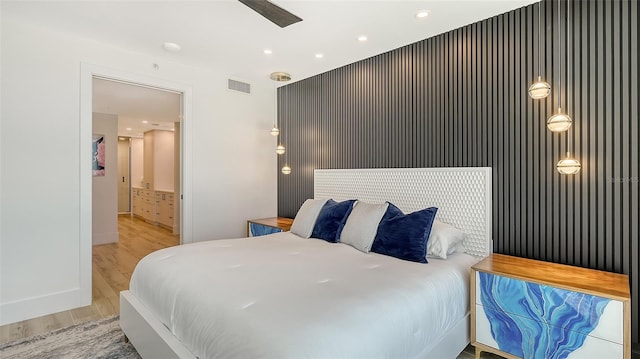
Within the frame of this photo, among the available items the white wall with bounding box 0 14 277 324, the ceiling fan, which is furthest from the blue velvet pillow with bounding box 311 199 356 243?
the white wall with bounding box 0 14 277 324

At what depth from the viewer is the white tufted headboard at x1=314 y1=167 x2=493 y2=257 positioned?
269 cm

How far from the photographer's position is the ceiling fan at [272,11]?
76.6 inches

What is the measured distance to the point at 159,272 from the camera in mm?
2137

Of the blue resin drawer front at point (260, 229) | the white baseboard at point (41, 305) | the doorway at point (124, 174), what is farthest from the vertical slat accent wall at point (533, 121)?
the doorway at point (124, 174)

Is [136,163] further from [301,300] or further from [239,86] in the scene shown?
[301,300]

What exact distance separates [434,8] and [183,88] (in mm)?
2836

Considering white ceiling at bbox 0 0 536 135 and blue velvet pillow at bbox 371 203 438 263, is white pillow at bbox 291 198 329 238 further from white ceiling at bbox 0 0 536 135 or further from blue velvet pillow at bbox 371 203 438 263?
white ceiling at bbox 0 0 536 135

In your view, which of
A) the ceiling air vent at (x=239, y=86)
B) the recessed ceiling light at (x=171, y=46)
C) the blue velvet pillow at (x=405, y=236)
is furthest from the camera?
the ceiling air vent at (x=239, y=86)

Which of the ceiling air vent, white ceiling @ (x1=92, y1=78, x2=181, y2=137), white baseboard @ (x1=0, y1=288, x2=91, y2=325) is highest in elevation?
the ceiling air vent

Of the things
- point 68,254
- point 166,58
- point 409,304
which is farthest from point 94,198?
point 409,304

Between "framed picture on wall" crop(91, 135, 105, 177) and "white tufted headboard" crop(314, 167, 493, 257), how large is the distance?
16.0 feet

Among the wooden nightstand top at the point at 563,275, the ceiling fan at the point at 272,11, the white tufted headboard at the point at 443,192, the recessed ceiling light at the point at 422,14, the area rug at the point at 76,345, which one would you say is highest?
the recessed ceiling light at the point at 422,14

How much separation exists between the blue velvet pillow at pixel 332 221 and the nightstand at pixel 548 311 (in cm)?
124

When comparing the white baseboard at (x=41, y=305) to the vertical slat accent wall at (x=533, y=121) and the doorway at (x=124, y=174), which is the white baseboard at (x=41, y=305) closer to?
the vertical slat accent wall at (x=533, y=121)
